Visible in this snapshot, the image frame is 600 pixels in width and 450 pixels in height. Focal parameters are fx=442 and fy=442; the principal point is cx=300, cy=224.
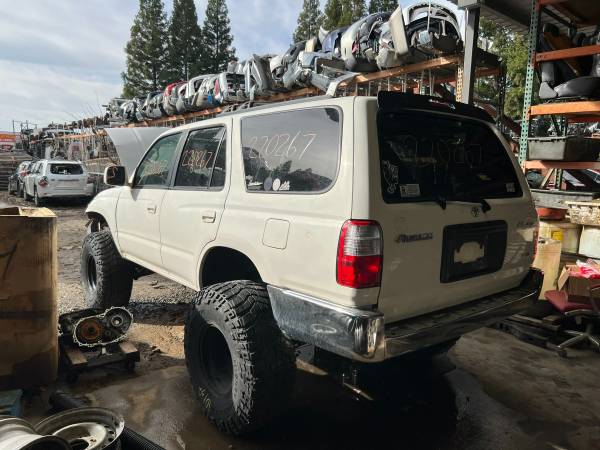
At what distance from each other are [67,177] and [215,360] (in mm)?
13675

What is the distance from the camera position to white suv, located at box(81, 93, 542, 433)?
2166 millimetres

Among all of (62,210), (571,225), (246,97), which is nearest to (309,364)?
(571,225)

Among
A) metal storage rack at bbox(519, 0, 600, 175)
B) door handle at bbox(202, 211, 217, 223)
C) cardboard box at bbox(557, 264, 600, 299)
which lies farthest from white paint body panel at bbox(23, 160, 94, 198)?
cardboard box at bbox(557, 264, 600, 299)

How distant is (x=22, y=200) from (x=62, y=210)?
187 inches

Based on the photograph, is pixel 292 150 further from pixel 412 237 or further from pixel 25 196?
pixel 25 196

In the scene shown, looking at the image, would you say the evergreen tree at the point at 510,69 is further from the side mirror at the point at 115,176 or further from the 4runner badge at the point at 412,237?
the 4runner badge at the point at 412,237

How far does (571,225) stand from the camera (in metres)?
5.35

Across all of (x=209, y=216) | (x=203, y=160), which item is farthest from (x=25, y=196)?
(x=209, y=216)

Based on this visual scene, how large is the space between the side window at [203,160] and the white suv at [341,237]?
0.05ft

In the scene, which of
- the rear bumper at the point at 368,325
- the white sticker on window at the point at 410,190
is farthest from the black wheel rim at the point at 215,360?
the white sticker on window at the point at 410,190

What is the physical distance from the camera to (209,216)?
3.00 metres

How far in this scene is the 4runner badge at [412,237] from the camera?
2.22 m

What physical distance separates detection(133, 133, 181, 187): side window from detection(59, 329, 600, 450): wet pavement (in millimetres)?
1630

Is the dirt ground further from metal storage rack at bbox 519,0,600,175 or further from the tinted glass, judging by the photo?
metal storage rack at bbox 519,0,600,175
